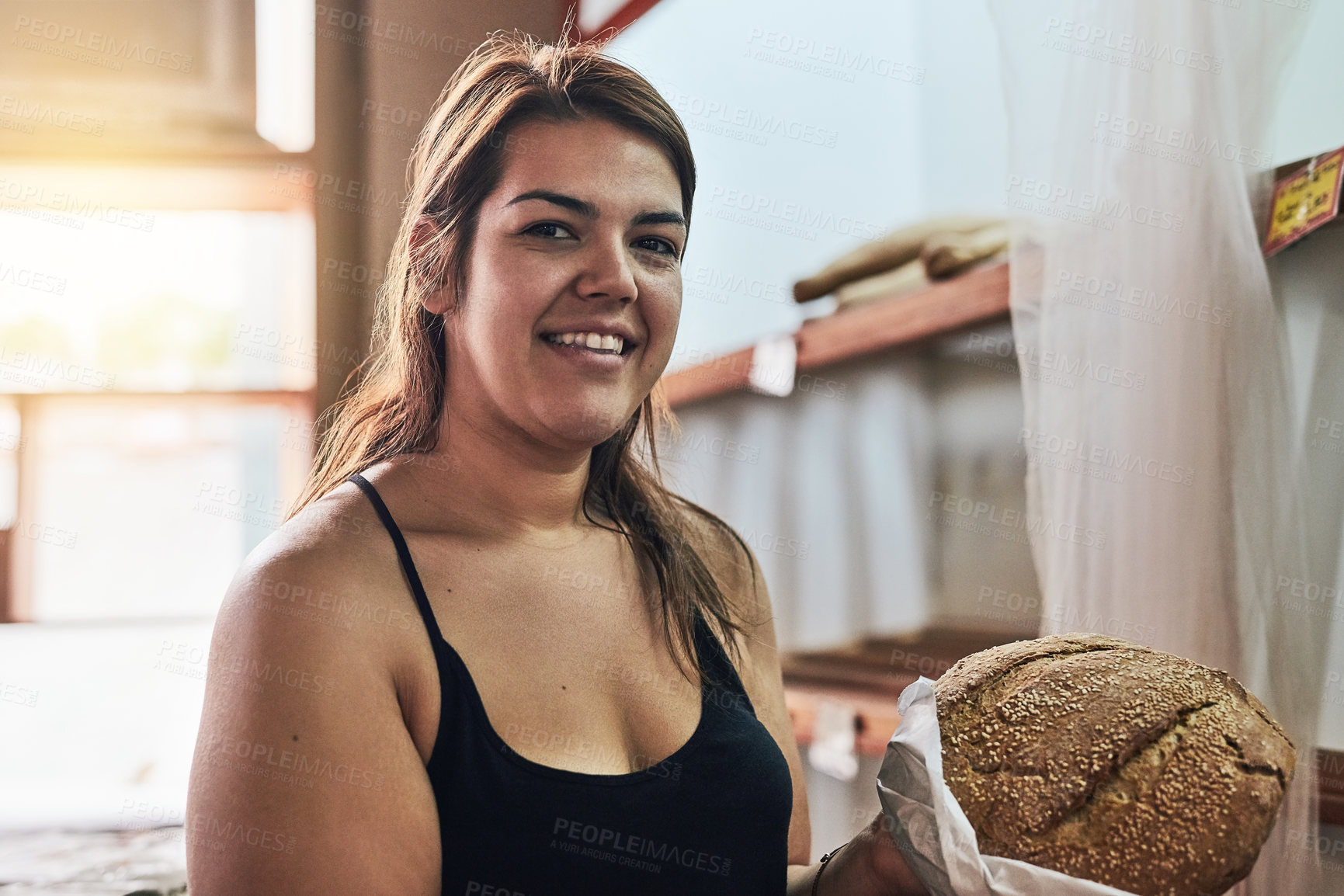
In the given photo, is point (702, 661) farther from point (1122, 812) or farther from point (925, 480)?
point (925, 480)

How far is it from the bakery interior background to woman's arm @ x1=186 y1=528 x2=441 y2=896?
0.04m

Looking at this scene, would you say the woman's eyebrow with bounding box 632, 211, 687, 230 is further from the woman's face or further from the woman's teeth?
the woman's teeth

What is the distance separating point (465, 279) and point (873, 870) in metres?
0.66

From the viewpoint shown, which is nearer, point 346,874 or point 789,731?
point 346,874

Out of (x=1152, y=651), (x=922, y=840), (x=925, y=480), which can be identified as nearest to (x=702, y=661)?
(x=922, y=840)

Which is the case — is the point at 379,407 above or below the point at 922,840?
above

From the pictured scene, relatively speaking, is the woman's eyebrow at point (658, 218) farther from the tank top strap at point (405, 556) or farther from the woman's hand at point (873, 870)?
the woman's hand at point (873, 870)

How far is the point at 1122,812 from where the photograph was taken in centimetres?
65

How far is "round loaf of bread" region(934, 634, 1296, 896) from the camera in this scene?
646 mm

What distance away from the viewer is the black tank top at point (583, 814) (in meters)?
0.78

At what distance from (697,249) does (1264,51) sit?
1.48 m

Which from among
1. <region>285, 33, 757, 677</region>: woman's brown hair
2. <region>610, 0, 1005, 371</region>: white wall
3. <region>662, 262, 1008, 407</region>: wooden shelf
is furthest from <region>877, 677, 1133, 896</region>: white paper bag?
<region>610, 0, 1005, 371</region>: white wall

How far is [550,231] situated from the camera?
0.91 meters

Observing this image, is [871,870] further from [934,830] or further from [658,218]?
[658,218]
